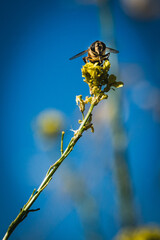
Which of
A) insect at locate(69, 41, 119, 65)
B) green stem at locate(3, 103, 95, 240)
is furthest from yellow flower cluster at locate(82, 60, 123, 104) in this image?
green stem at locate(3, 103, 95, 240)

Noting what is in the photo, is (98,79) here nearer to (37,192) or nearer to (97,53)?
(97,53)

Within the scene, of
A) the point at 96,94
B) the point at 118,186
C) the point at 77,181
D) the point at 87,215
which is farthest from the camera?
the point at 118,186

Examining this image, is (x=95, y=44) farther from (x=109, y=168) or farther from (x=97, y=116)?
(x=97, y=116)

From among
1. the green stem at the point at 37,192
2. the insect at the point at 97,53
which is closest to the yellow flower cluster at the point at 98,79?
the insect at the point at 97,53

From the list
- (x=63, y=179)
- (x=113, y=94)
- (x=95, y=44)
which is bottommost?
(x=95, y=44)

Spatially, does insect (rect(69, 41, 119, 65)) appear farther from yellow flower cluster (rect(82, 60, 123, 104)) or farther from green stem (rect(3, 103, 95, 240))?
green stem (rect(3, 103, 95, 240))

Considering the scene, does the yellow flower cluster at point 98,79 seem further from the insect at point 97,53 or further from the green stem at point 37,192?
the green stem at point 37,192

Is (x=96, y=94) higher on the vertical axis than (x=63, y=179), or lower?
lower

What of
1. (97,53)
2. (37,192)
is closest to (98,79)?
(97,53)

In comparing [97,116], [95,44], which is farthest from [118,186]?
[95,44]
